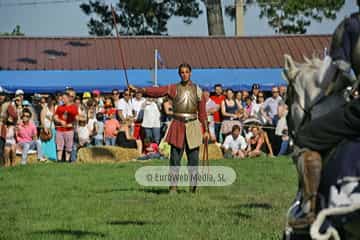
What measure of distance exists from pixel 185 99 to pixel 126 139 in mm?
7184

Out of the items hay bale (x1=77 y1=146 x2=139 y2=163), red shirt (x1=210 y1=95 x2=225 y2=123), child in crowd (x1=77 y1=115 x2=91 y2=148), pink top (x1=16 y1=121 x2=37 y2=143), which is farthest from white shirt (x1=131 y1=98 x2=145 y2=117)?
pink top (x1=16 y1=121 x2=37 y2=143)

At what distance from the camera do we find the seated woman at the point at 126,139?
20984 millimetres

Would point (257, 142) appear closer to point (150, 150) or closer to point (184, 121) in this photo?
point (150, 150)

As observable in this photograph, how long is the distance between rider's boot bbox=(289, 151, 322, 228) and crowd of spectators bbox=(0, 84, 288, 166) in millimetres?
14614

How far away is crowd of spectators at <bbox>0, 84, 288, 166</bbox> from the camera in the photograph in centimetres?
2031

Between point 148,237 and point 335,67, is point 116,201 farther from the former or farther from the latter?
point 335,67

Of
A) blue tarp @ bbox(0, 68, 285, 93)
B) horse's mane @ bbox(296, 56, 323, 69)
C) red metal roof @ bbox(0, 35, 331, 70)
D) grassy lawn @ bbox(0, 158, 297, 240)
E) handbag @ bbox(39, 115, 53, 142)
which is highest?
red metal roof @ bbox(0, 35, 331, 70)

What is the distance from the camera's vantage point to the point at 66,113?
20078mm

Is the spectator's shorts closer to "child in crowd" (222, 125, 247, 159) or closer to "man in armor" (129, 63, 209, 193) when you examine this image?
"child in crowd" (222, 125, 247, 159)

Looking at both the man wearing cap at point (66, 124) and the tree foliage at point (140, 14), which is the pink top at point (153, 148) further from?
the tree foliage at point (140, 14)

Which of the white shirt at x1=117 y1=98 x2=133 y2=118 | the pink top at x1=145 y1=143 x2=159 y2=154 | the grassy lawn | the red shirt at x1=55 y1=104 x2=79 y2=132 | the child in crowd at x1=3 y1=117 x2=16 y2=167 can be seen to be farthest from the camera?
the white shirt at x1=117 y1=98 x2=133 y2=118

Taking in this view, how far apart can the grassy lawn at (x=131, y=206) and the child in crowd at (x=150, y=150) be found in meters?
2.47

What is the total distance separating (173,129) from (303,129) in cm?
848

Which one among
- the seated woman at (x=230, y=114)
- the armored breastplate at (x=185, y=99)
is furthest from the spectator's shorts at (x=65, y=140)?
the armored breastplate at (x=185, y=99)
